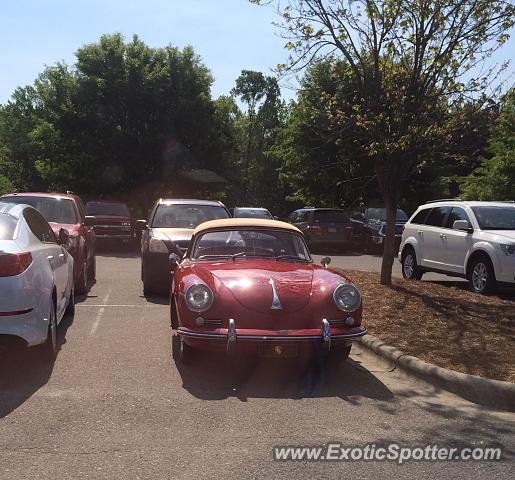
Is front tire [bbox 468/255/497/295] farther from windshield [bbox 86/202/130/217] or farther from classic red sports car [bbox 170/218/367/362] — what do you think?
windshield [bbox 86/202/130/217]

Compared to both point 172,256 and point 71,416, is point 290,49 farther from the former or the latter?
point 71,416

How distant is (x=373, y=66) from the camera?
33.3 feet

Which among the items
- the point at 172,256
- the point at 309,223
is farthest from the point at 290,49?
the point at 309,223

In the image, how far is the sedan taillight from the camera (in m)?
5.32

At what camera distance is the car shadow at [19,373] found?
5.06 m

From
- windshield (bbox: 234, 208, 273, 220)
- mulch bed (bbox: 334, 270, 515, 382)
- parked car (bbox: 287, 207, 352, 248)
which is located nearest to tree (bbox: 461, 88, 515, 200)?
parked car (bbox: 287, 207, 352, 248)

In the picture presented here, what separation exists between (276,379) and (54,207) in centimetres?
688

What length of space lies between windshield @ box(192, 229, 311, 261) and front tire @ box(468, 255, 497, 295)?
453cm

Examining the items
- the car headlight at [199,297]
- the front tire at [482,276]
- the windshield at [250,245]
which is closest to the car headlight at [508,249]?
the front tire at [482,276]

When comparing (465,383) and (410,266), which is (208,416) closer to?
(465,383)

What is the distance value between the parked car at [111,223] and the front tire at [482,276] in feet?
40.5

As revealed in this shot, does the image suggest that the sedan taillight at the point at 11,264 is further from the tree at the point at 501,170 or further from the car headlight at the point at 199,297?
the tree at the point at 501,170

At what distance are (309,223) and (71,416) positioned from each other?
59.4ft

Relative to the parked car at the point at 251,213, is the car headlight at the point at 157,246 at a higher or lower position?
higher
